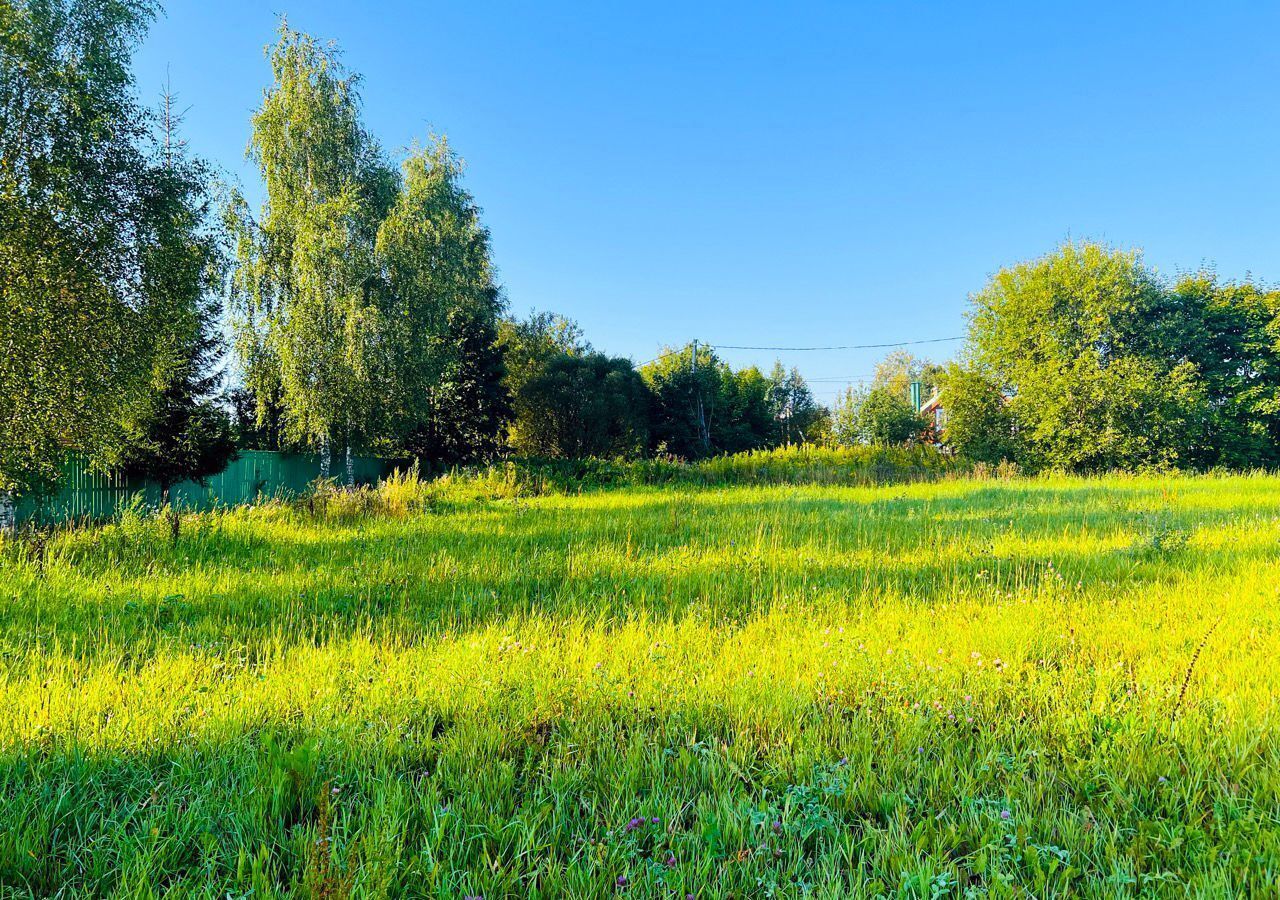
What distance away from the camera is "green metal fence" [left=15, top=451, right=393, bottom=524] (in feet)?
36.3

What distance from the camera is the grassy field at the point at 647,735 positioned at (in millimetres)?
1453

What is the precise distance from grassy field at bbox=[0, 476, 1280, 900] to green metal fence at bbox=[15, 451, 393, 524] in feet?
25.8

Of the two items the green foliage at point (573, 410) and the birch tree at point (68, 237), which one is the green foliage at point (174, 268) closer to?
the birch tree at point (68, 237)

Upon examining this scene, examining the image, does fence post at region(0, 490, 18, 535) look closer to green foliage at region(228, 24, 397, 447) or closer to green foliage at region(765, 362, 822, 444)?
green foliage at region(228, 24, 397, 447)

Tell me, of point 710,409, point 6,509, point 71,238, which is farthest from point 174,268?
point 710,409

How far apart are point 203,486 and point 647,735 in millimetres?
17954

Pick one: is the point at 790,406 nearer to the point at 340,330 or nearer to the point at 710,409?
the point at 710,409

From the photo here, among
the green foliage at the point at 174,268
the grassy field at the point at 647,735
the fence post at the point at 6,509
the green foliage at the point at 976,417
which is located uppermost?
the green foliage at the point at 174,268

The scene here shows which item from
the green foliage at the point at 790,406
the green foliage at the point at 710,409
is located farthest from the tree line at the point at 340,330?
the green foliage at the point at 790,406

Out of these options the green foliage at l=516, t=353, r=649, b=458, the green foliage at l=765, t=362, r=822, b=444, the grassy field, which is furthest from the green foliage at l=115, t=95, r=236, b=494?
the green foliage at l=765, t=362, r=822, b=444

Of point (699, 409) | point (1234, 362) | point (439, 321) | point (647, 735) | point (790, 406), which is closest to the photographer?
point (647, 735)

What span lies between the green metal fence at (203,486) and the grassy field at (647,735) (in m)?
7.85

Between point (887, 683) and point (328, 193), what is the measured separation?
18713 mm

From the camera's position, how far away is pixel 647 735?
209 centimetres
